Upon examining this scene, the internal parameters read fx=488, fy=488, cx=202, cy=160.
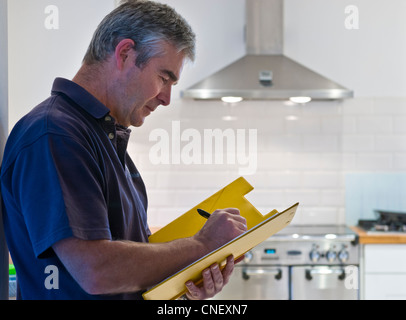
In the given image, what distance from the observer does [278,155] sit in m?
2.69

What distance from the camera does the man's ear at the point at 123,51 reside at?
2.70 ft

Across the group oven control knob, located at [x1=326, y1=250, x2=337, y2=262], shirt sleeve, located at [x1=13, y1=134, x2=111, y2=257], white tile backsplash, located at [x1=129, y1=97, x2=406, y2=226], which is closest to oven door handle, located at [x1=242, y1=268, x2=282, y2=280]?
oven control knob, located at [x1=326, y1=250, x2=337, y2=262]

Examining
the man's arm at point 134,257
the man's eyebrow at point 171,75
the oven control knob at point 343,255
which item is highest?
the man's eyebrow at point 171,75

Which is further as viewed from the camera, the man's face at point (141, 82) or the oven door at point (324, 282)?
the oven door at point (324, 282)

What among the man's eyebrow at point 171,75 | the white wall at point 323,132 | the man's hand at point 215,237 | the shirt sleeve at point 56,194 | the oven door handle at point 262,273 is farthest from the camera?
the white wall at point 323,132

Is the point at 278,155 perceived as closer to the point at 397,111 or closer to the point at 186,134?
the point at 186,134

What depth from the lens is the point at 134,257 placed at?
67 cm

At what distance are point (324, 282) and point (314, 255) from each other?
0.13 m

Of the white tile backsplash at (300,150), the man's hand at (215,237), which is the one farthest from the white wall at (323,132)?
the man's hand at (215,237)

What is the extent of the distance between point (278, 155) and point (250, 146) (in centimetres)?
16

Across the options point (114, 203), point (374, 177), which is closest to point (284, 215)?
point (114, 203)

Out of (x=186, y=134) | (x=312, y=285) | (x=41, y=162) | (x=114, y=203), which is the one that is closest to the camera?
(x=41, y=162)

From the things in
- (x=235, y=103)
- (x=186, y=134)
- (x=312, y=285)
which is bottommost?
(x=312, y=285)

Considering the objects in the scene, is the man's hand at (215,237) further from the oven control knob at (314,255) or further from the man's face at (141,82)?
the oven control knob at (314,255)
